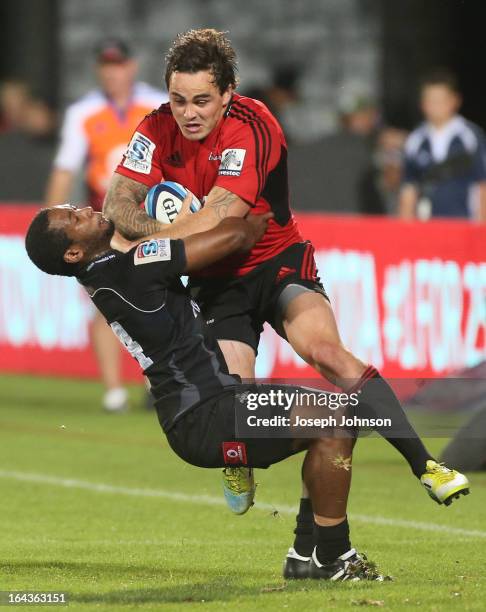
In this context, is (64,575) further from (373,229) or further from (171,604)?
(373,229)

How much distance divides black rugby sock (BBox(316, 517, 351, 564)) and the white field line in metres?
1.57

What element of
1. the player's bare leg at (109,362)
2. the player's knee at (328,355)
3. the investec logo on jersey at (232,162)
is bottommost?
the player's bare leg at (109,362)

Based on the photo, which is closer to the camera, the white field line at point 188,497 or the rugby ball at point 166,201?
the rugby ball at point 166,201

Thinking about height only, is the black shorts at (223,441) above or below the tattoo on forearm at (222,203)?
below

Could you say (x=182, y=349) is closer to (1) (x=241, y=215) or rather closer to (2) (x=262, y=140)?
(1) (x=241, y=215)

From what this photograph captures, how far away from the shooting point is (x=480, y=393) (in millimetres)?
11062

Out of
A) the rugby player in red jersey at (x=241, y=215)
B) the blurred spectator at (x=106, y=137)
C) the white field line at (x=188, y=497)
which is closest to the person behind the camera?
the rugby player in red jersey at (x=241, y=215)

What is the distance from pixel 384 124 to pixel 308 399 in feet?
46.8

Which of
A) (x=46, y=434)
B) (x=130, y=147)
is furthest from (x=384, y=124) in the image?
(x=130, y=147)

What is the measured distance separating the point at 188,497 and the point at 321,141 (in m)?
8.35

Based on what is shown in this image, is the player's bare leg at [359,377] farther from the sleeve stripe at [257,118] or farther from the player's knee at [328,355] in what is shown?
the sleeve stripe at [257,118]

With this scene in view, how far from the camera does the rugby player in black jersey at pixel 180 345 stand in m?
7.06

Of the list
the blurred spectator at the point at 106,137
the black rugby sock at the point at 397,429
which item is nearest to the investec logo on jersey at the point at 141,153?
the black rugby sock at the point at 397,429

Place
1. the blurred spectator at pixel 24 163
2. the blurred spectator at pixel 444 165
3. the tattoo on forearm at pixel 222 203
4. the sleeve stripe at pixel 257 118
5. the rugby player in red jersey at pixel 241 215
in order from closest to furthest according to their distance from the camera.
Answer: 1. the rugby player in red jersey at pixel 241 215
2. the tattoo on forearm at pixel 222 203
3. the sleeve stripe at pixel 257 118
4. the blurred spectator at pixel 444 165
5. the blurred spectator at pixel 24 163
